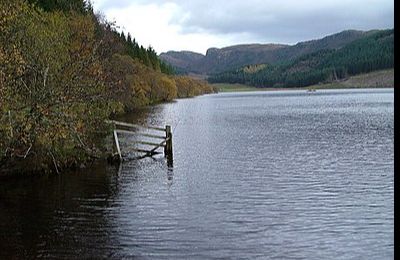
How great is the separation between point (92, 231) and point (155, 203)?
453cm

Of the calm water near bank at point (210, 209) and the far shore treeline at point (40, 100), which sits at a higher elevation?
the far shore treeline at point (40, 100)

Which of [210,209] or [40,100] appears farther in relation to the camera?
[40,100]

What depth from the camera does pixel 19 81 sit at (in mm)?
21406

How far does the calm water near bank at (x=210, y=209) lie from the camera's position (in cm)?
1416

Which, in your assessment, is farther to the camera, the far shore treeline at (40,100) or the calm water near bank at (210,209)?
the far shore treeline at (40,100)

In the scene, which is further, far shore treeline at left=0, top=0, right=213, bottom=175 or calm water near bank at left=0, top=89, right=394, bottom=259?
far shore treeline at left=0, top=0, right=213, bottom=175

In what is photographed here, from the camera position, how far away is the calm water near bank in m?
14.2

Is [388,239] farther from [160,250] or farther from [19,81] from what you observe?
[19,81]

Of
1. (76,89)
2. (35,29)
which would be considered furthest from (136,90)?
(76,89)

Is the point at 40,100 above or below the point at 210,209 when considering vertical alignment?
above

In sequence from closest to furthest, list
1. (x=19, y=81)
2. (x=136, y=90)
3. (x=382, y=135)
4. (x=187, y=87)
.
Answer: (x=19, y=81)
(x=382, y=135)
(x=136, y=90)
(x=187, y=87)

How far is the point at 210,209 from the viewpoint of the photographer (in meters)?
19.0

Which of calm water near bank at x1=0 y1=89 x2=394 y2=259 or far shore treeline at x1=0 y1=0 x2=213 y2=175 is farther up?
far shore treeline at x1=0 y1=0 x2=213 y2=175

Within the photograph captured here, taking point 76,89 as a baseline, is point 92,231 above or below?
below
